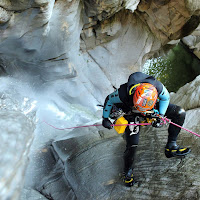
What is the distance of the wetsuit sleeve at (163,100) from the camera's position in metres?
2.95

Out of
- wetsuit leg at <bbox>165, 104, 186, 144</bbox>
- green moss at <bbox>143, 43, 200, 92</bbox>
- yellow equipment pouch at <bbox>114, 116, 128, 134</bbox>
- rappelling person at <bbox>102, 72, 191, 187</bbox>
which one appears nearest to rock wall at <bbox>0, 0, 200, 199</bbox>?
rappelling person at <bbox>102, 72, 191, 187</bbox>

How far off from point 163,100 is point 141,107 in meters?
0.46

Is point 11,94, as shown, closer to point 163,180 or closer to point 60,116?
point 60,116

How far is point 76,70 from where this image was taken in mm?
6445

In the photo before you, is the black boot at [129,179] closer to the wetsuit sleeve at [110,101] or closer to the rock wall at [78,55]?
the rock wall at [78,55]

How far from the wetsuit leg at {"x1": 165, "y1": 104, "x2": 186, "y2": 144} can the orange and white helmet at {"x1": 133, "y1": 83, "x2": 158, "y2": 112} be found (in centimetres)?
55

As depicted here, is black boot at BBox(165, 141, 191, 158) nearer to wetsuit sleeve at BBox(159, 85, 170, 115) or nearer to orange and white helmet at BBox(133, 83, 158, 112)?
wetsuit sleeve at BBox(159, 85, 170, 115)

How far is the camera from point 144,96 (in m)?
2.62

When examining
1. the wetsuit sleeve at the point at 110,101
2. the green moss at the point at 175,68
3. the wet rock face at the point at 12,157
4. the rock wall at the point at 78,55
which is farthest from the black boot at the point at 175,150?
the green moss at the point at 175,68

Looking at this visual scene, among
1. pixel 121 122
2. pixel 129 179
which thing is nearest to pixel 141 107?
pixel 121 122

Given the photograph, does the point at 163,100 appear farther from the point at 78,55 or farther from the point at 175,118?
the point at 78,55

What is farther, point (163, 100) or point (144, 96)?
point (163, 100)

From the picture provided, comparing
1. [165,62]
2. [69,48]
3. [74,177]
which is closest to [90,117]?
[69,48]

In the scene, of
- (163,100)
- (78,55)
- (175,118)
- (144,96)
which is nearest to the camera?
(144,96)
